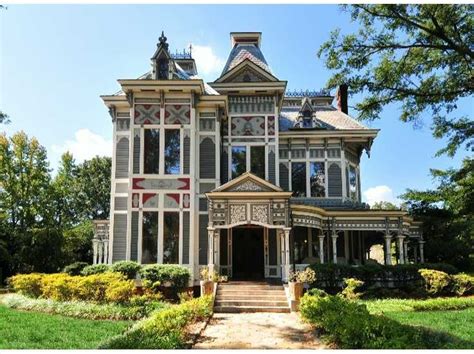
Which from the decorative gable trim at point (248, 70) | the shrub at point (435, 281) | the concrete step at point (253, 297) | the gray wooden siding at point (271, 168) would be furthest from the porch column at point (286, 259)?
the decorative gable trim at point (248, 70)

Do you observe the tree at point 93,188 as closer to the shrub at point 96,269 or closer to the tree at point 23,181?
the tree at point 23,181

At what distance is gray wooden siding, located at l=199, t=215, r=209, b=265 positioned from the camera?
59.3 feet

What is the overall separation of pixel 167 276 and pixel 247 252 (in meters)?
4.36

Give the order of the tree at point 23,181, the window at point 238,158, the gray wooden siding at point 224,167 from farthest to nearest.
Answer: the tree at point 23,181
the gray wooden siding at point 224,167
the window at point 238,158

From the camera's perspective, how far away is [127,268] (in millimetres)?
16297

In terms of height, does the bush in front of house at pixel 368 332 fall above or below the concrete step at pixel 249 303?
above

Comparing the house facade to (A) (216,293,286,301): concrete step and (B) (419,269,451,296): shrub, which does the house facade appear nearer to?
(A) (216,293,286,301): concrete step

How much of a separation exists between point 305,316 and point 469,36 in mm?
7377

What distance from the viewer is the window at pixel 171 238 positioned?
57.3 ft

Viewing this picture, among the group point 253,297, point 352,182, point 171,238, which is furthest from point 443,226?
point 171,238

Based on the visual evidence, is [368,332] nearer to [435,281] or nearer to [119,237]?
[435,281]

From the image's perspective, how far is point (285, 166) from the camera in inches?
865

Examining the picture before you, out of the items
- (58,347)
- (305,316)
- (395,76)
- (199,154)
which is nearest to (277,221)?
(199,154)

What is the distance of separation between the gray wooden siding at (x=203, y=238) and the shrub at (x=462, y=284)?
32.3 ft
